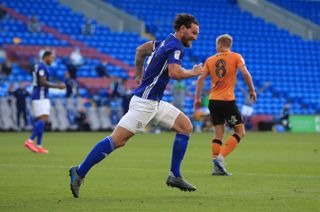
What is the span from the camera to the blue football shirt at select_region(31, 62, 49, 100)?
17.7 m

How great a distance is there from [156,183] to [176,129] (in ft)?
4.21

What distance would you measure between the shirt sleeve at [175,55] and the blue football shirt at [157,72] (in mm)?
35

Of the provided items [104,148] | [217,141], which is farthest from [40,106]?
→ [104,148]

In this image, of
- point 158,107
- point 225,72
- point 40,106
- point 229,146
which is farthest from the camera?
point 40,106

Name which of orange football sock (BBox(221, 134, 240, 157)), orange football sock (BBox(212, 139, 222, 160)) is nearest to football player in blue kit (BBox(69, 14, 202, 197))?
orange football sock (BBox(221, 134, 240, 157))

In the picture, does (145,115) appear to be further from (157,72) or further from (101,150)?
(101,150)

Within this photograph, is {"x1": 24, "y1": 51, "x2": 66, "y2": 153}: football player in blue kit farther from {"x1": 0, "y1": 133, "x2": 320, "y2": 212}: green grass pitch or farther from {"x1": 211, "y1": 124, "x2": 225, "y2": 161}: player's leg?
{"x1": 211, "y1": 124, "x2": 225, "y2": 161}: player's leg

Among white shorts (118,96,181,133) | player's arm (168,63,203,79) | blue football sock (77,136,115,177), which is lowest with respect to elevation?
blue football sock (77,136,115,177)

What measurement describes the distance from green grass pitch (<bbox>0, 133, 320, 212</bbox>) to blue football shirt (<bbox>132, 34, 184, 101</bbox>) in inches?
45.1

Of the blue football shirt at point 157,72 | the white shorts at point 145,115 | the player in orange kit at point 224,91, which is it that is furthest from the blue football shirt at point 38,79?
the blue football shirt at point 157,72

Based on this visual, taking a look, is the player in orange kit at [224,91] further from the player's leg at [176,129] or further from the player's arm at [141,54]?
the player's leg at [176,129]

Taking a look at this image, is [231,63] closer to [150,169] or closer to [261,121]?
[150,169]

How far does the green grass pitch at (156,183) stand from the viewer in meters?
8.39

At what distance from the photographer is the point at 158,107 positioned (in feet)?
32.0
